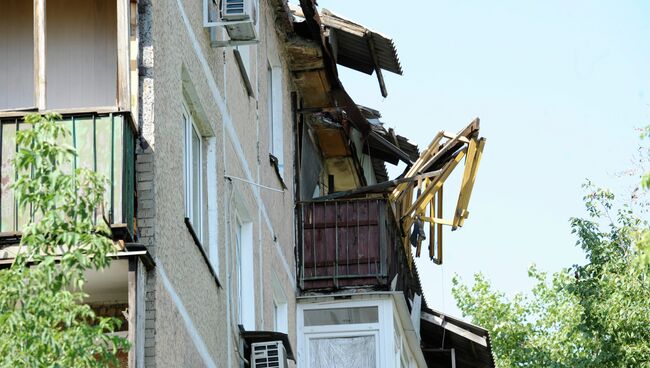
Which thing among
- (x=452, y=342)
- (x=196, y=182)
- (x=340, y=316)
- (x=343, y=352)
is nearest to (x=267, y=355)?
(x=196, y=182)

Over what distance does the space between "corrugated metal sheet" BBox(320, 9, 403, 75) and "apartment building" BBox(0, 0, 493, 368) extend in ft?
0.10

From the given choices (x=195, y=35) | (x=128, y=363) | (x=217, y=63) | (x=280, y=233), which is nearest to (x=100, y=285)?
(x=128, y=363)

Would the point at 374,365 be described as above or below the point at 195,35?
below

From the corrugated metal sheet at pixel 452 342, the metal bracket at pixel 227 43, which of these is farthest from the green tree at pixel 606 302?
the metal bracket at pixel 227 43

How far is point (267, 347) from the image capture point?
1320 cm

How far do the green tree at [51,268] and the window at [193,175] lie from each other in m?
3.46

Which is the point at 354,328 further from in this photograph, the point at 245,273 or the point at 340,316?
the point at 245,273

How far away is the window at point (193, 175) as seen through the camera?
37.4 feet

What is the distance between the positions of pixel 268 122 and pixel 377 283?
255 centimetres

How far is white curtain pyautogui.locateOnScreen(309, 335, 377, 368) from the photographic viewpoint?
57.1ft

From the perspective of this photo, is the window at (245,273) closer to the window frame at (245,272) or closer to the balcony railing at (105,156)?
the window frame at (245,272)

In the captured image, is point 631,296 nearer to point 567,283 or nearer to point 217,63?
point 567,283

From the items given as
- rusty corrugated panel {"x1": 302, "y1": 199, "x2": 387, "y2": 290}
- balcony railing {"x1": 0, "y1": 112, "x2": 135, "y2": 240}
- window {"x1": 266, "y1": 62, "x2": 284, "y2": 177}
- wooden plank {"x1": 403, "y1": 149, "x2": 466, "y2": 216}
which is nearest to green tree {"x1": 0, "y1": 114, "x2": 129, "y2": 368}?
balcony railing {"x1": 0, "y1": 112, "x2": 135, "y2": 240}

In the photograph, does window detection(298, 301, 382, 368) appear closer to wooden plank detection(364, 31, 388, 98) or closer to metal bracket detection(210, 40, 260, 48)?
wooden plank detection(364, 31, 388, 98)
